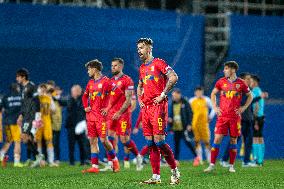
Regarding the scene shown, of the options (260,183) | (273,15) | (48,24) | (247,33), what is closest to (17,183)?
(260,183)

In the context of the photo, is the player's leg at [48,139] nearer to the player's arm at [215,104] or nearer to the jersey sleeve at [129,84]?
the jersey sleeve at [129,84]

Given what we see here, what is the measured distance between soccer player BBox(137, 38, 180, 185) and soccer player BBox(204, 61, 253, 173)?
4.44 metres

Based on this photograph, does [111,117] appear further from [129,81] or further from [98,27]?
[98,27]

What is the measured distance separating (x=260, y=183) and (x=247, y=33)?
1689cm

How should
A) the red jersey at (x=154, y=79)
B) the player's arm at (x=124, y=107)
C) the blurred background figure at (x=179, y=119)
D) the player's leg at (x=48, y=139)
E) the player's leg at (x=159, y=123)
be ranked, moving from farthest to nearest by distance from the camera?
the blurred background figure at (x=179, y=119) < the player's leg at (x=48, y=139) < the player's arm at (x=124, y=107) < the red jersey at (x=154, y=79) < the player's leg at (x=159, y=123)

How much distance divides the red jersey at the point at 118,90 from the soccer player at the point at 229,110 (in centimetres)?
201

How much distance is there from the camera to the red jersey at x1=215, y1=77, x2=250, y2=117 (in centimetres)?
1820

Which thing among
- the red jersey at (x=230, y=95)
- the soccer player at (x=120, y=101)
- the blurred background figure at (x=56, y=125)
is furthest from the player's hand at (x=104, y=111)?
the blurred background figure at (x=56, y=125)

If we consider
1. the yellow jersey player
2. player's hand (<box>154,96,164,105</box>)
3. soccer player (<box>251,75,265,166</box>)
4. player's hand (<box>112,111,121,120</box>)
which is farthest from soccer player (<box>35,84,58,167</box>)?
player's hand (<box>154,96,164,105</box>)

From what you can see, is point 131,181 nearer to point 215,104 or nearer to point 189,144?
point 215,104

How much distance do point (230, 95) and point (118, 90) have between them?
2.61m

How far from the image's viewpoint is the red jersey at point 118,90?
1858 cm

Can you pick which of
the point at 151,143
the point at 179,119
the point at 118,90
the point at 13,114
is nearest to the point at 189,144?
the point at 179,119

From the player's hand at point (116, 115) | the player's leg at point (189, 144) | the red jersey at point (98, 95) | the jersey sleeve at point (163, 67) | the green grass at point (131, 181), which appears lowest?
the player's leg at point (189, 144)
